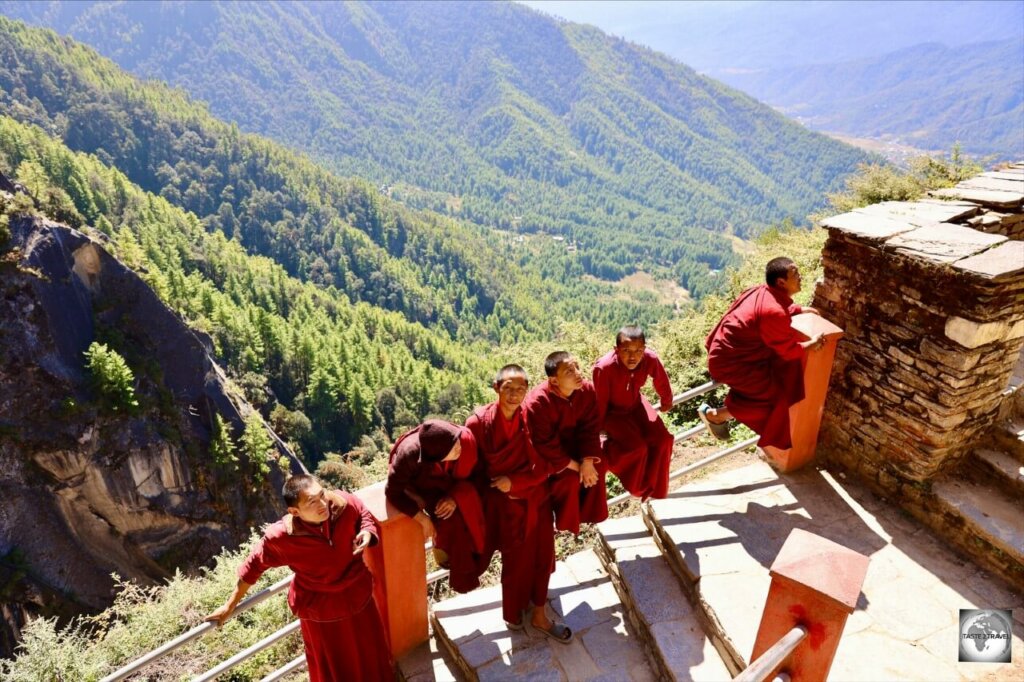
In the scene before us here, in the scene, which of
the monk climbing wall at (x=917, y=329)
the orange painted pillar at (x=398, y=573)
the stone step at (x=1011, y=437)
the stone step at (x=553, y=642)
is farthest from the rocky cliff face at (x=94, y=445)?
the stone step at (x=1011, y=437)

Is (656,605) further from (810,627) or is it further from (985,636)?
(985,636)

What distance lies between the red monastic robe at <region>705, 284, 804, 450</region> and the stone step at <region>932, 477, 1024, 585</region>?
4.06 feet

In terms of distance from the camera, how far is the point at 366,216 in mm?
120125

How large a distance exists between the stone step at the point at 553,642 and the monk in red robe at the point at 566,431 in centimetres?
62

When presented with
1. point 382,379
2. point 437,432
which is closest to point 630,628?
point 437,432

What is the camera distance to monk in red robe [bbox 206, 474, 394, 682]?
3031 mm

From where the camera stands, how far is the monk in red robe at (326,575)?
9.95 ft

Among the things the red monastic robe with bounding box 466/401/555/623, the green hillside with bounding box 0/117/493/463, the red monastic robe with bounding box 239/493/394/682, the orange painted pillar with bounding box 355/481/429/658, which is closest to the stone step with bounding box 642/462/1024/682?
the red monastic robe with bounding box 466/401/555/623

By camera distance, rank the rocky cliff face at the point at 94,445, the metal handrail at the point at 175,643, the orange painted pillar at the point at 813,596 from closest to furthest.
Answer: the orange painted pillar at the point at 813,596 < the metal handrail at the point at 175,643 < the rocky cliff face at the point at 94,445

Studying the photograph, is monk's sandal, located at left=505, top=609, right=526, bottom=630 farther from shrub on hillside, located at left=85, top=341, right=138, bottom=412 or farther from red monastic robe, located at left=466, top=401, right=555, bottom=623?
shrub on hillside, located at left=85, top=341, right=138, bottom=412

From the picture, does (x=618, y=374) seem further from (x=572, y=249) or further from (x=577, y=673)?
(x=572, y=249)

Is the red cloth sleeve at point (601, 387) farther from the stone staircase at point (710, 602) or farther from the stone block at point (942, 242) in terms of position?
the stone block at point (942, 242)

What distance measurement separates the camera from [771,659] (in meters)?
2.03

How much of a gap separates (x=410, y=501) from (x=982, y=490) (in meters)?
4.47
